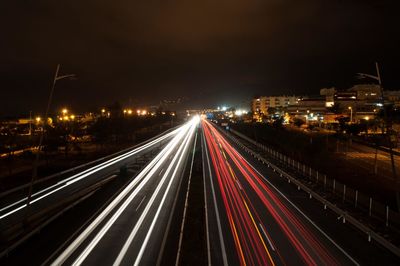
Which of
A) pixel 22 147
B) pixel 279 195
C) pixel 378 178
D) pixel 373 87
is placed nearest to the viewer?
pixel 279 195

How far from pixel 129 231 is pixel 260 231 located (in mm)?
7535

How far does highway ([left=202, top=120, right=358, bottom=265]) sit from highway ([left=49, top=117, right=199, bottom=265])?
9.77ft

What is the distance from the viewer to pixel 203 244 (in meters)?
16.2

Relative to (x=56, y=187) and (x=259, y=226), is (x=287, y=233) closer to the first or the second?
(x=259, y=226)

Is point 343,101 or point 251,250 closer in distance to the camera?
point 251,250

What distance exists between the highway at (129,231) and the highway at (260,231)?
2977 millimetres

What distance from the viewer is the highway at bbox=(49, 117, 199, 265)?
14539mm

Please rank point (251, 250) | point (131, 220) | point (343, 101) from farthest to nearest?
point (343, 101)
point (131, 220)
point (251, 250)

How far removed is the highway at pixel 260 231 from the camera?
575 inches

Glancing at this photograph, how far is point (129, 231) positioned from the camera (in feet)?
58.4

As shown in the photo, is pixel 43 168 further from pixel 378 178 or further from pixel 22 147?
pixel 378 178

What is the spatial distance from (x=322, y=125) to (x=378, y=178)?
7040 cm

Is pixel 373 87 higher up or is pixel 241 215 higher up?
pixel 373 87

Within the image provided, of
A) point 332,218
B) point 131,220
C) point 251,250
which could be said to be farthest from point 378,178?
point 131,220
